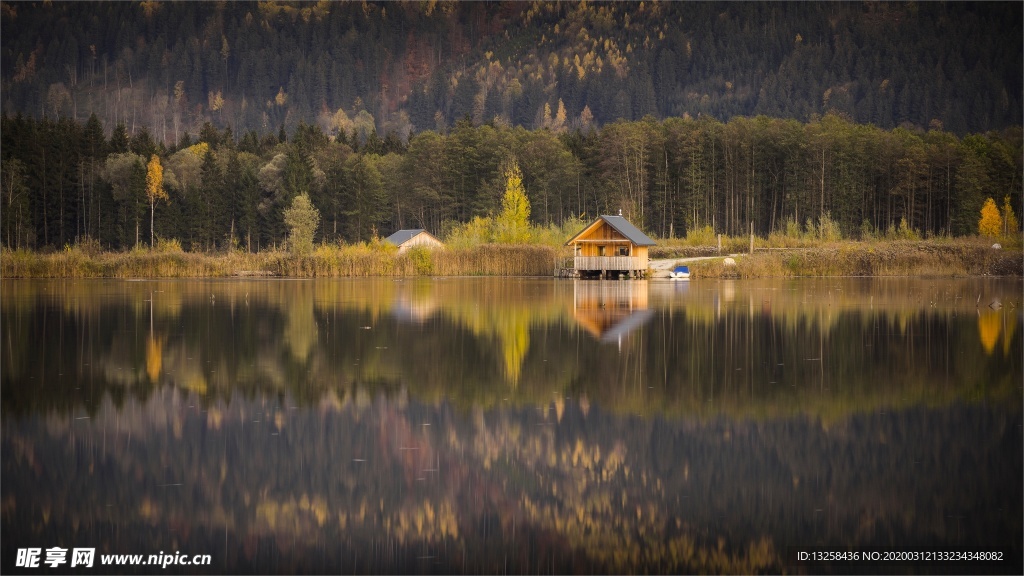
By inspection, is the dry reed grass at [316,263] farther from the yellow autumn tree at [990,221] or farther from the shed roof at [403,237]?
the yellow autumn tree at [990,221]

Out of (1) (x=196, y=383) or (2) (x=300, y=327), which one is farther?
(2) (x=300, y=327)

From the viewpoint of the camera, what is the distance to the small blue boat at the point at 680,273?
6248 centimetres

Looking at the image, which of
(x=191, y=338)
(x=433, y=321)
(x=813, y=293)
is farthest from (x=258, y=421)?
(x=813, y=293)

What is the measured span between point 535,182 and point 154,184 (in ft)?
124

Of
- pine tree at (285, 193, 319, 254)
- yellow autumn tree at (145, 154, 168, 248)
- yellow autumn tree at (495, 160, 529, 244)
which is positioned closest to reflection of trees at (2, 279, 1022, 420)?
yellow autumn tree at (495, 160, 529, 244)

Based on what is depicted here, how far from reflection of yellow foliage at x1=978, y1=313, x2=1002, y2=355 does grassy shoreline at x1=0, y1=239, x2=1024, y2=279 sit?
32889mm

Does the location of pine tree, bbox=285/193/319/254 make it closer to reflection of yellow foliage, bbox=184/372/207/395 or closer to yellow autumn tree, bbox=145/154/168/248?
yellow autumn tree, bbox=145/154/168/248

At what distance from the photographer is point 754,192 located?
Result: 107 metres

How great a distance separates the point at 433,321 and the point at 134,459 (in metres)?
17.1

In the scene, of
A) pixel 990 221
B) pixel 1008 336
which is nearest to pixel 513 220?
pixel 990 221

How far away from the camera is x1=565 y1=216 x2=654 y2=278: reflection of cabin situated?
6269cm

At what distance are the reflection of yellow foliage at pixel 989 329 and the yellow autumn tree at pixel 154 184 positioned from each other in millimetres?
81910

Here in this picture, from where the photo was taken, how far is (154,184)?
325 feet

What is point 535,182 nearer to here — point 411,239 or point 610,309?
point 411,239
